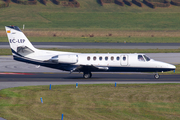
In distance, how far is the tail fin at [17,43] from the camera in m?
30.2

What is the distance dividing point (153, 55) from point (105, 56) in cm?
2001

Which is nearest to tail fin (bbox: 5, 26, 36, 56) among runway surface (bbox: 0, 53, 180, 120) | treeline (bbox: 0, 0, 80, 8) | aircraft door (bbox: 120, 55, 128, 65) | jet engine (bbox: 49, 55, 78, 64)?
jet engine (bbox: 49, 55, 78, 64)

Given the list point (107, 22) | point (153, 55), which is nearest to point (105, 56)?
point (153, 55)

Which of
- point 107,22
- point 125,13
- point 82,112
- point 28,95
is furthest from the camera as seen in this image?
point 125,13

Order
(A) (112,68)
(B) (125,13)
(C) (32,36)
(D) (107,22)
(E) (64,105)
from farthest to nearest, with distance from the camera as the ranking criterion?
1. (B) (125,13)
2. (D) (107,22)
3. (C) (32,36)
4. (A) (112,68)
5. (E) (64,105)

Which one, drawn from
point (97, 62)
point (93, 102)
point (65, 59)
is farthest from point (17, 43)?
point (93, 102)

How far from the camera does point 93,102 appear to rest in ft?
62.8

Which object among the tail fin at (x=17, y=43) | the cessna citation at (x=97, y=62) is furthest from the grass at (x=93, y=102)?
the tail fin at (x=17, y=43)

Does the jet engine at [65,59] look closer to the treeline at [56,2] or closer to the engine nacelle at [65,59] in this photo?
the engine nacelle at [65,59]

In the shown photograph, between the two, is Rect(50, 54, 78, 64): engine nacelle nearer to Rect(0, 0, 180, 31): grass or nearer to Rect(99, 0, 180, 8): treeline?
Rect(0, 0, 180, 31): grass

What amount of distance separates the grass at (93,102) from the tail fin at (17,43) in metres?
6.62

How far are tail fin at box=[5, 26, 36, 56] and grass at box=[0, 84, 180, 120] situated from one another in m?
6.62

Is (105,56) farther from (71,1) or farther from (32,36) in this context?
(71,1)

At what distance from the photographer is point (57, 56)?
29.5 meters
